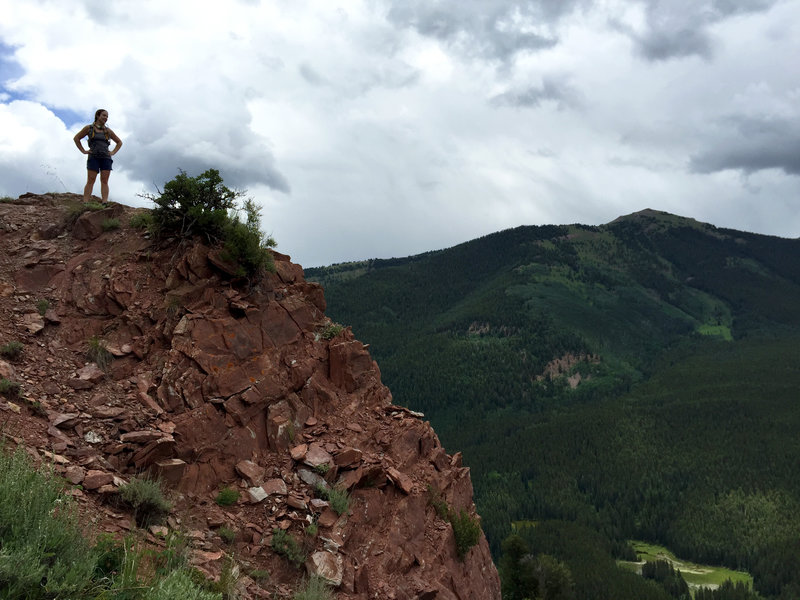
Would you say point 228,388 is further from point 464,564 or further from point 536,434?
point 536,434

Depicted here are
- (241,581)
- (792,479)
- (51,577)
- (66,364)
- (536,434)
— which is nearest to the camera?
(51,577)

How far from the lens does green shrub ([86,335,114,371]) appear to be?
12.2 metres

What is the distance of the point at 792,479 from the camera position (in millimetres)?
147125

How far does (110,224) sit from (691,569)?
153554 mm

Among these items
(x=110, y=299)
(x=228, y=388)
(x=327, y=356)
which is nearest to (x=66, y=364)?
(x=110, y=299)

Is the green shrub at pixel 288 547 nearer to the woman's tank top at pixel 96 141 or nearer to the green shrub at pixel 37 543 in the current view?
the green shrub at pixel 37 543

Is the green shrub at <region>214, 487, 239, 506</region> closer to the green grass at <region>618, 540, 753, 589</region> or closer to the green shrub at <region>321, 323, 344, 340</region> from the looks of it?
the green shrub at <region>321, 323, 344, 340</region>

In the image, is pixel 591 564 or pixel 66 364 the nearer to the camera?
pixel 66 364

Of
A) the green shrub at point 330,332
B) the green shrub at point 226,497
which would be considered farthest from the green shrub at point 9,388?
the green shrub at point 330,332

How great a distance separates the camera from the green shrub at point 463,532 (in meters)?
14.3

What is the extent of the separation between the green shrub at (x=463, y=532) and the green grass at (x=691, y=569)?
5109 inches

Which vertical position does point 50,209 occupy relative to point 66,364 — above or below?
above

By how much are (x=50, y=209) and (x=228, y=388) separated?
30.2ft

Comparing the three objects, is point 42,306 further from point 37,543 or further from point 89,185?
point 37,543
